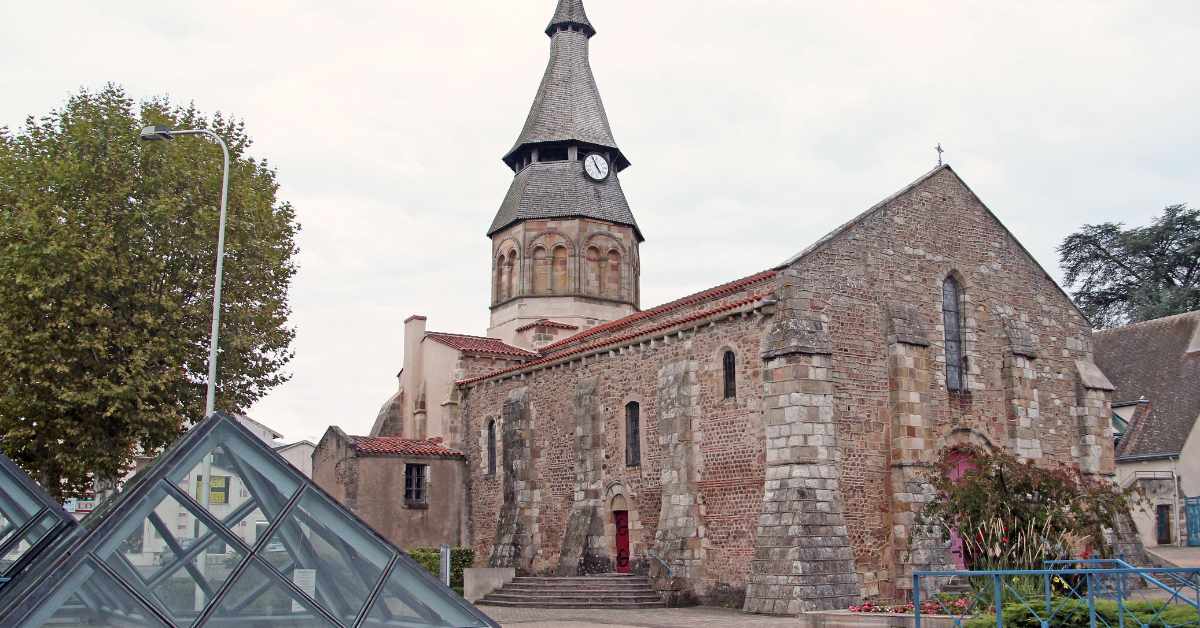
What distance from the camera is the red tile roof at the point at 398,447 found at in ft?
104

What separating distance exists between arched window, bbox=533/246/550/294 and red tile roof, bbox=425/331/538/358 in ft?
7.43

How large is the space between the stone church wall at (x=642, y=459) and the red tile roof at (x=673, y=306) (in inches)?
20.2

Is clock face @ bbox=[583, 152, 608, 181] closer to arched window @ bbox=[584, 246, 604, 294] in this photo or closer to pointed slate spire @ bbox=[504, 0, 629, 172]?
pointed slate spire @ bbox=[504, 0, 629, 172]

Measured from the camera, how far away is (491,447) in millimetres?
32938

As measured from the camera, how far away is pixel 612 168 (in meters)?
39.0

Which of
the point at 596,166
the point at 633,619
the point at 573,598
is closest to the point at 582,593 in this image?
the point at 573,598

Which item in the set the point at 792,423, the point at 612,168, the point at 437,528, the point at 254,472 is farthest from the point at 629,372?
the point at 254,472

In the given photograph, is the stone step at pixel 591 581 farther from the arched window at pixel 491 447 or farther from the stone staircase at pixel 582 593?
the arched window at pixel 491 447

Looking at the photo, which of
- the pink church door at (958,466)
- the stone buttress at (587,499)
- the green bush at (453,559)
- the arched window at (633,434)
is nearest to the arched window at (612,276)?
the stone buttress at (587,499)

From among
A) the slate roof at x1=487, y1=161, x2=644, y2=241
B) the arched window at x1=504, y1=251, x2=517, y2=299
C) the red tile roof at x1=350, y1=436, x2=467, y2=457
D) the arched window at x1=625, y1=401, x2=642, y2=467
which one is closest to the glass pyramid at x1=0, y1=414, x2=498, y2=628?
the arched window at x1=625, y1=401, x2=642, y2=467

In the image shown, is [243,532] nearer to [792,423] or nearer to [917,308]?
[792,423]

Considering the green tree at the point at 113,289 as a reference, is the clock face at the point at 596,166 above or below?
above

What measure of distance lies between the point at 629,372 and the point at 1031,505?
11.1 m

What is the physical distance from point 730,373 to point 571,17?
21900 mm
